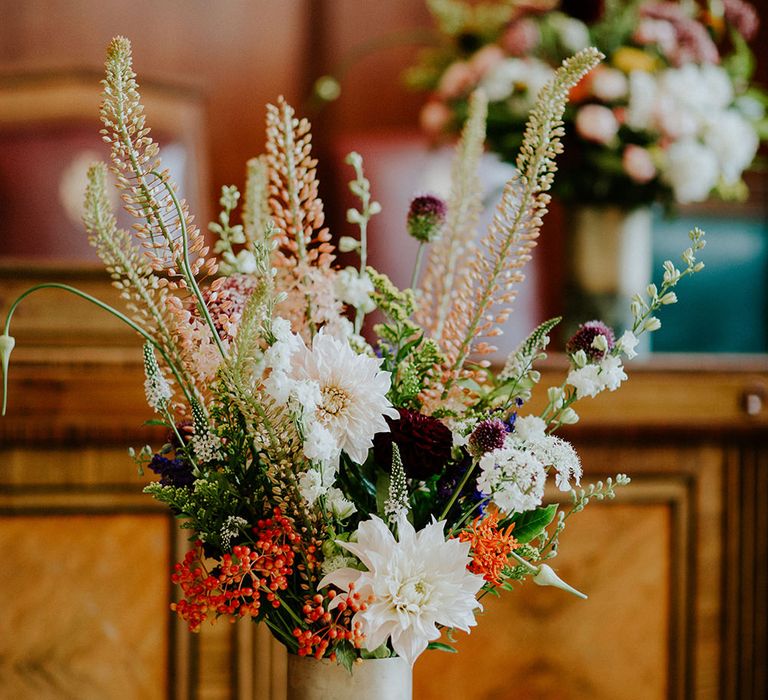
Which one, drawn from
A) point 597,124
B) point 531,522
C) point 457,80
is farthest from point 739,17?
point 531,522

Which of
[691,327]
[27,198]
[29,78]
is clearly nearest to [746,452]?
[691,327]

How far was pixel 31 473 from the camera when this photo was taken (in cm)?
134

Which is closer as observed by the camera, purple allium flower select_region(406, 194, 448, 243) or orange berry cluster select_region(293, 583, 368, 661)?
orange berry cluster select_region(293, 583, 368, 661)

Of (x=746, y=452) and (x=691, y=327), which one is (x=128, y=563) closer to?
(x=746, y=452)

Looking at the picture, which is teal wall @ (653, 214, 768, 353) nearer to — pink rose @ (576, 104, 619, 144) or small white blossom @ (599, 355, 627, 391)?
pink rose @ (576, 104, 619, 144)

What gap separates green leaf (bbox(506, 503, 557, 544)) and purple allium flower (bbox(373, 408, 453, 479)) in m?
0.10

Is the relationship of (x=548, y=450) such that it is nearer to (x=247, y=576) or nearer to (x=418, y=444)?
(x=418, y=444)

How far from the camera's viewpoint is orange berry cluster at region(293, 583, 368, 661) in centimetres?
64

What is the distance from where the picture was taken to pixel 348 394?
66cm

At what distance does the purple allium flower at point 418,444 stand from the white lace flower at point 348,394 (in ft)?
0.04

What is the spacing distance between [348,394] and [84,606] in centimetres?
85

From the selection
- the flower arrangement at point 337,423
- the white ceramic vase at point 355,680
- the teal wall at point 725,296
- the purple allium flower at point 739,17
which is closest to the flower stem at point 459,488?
the flower arrangement at point 337,423

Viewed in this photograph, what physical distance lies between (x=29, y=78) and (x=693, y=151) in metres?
1.41

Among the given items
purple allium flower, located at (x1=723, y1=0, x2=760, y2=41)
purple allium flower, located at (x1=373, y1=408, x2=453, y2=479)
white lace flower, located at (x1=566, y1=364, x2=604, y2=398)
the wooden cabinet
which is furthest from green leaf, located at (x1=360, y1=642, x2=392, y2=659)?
purple allium flower, located at (x1=723, y1=0, x2=760, y2=41)
